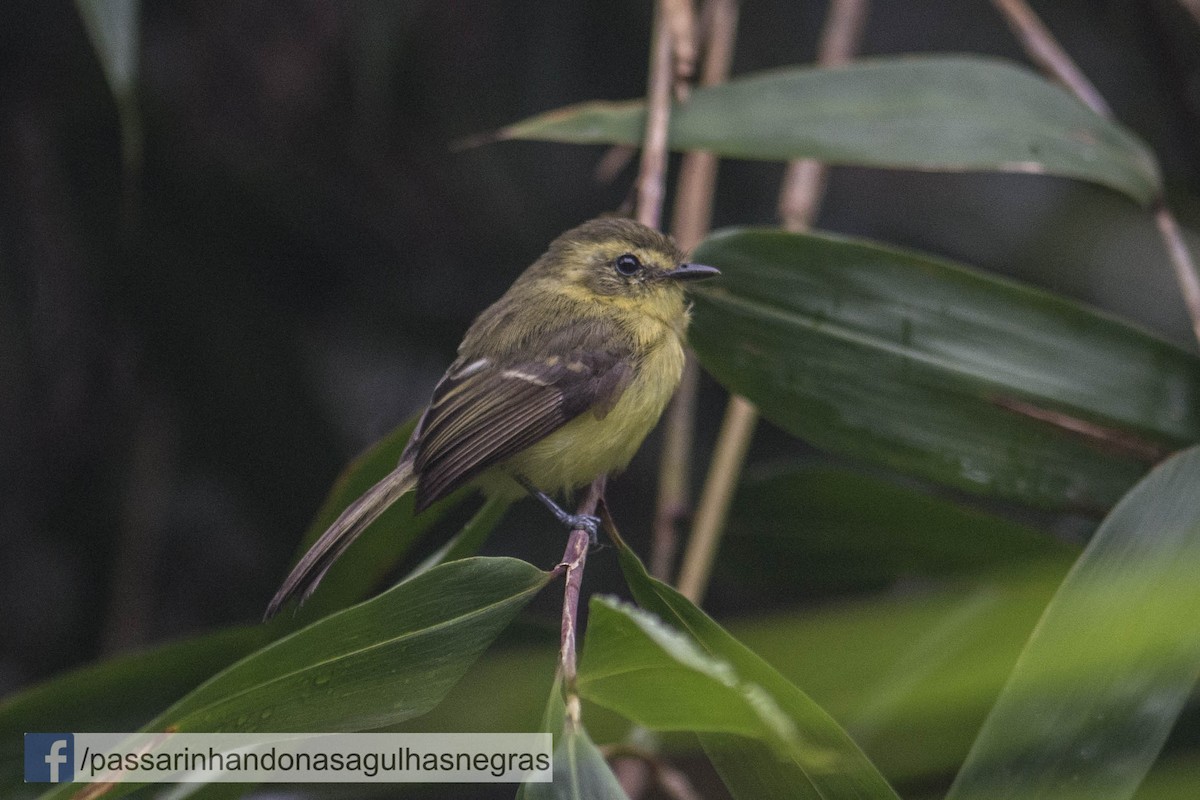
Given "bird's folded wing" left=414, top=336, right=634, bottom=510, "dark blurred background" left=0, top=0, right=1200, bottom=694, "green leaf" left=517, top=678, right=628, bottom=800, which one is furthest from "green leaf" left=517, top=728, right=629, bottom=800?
"dark blurred background" left=0, top=0, right=1200, bottom=694

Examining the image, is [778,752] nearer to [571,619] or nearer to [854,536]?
[571,619]

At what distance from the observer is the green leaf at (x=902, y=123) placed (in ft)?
7.01

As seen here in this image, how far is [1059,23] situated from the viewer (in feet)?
12.6

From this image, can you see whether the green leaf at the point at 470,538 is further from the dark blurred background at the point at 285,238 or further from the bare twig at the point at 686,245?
the dark blurred background at the point at 285,238

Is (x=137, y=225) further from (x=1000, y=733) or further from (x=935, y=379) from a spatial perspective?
(x=1000, y=733)

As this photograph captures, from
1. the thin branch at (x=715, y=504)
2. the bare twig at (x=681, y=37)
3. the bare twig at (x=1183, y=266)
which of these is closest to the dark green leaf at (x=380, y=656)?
the thin branch at (x=715, y=504)

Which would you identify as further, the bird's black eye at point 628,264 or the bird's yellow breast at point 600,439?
the bird's black eye at point 628,264

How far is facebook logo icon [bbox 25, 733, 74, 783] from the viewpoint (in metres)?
1.66

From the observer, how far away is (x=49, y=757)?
5.61 feet

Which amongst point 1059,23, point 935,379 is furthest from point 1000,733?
point 1059,23

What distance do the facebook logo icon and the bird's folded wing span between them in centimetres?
69

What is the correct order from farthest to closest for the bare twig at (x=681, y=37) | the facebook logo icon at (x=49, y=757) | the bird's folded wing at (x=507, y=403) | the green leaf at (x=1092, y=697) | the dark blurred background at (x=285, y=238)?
the dark blurred background at (x=285, y=238) → the bare twig at (x=681, y=37) → the bird's folded wing at (x=507, y=403) → the facebook logo icon at (x=49, y=757) → the green leaf at (x=1092, y=697)

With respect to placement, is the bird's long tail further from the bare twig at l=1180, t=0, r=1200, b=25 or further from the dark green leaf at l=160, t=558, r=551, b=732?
the bare twig at l=1180, t=0, r=1200, b=25

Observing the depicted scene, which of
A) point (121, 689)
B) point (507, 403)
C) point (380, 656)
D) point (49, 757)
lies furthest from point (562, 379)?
point (49, 757)
